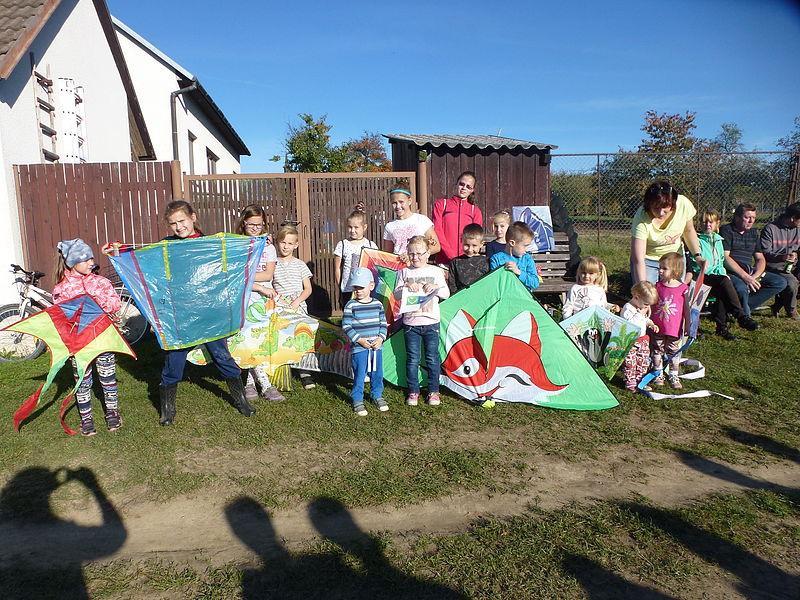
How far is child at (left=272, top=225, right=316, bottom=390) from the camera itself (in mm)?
5836

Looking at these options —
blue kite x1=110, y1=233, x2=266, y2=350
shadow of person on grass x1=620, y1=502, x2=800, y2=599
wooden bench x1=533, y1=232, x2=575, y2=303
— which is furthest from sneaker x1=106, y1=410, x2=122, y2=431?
wooden bench x1=533, y1=232, x2=575, y2=303

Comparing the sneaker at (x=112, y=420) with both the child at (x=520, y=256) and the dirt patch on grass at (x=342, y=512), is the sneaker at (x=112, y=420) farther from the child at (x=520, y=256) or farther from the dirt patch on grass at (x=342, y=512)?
the child at (x=520, y=256)

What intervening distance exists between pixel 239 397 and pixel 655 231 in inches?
168

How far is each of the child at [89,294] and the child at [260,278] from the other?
45.6 inches

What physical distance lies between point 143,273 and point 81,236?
14.4 ft

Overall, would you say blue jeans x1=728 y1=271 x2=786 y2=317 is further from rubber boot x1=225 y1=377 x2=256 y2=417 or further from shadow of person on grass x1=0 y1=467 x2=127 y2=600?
shadow of person on grass x1=0 y1=467 x2=127 y2=600

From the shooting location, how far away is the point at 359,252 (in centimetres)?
605

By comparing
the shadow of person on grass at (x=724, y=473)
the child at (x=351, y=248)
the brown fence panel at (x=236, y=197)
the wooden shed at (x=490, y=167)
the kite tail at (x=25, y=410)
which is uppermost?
the wooden shed at (x=490, y=167)

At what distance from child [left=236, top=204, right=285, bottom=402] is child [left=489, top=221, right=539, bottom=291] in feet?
7.12

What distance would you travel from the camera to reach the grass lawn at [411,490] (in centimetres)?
276

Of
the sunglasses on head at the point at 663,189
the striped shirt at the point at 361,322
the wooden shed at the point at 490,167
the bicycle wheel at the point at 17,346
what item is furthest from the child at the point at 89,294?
the wooden shed at the point at 490,167

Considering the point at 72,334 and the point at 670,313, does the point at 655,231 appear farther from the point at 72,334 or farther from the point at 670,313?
the point at 72,334

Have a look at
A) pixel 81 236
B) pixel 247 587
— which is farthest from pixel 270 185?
pixel 247 587

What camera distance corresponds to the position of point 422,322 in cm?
513
